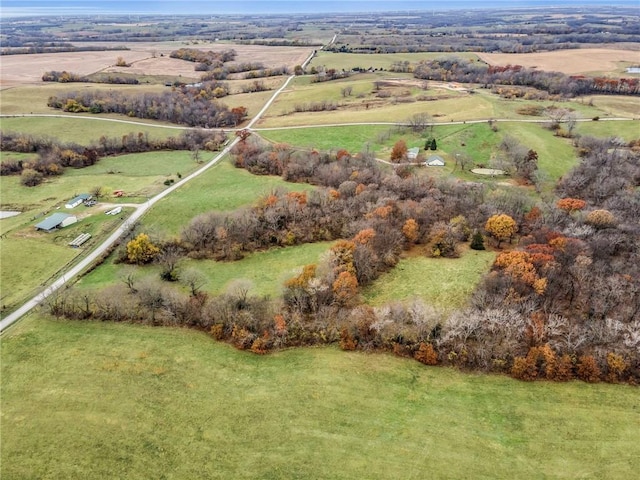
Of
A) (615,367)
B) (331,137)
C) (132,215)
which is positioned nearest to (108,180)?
(132,215)

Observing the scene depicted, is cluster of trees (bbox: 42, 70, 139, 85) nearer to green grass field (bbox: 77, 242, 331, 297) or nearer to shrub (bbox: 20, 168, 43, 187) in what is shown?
shrub (bbox: 20, 168, 43, 187)

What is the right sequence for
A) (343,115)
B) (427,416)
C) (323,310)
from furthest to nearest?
(343,115) → (323,310) → (427,416)

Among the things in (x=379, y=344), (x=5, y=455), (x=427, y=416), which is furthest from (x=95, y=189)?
(x=427, y=416)

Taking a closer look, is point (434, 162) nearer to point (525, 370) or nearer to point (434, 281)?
point (434, 281)

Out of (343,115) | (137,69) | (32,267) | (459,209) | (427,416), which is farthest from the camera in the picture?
(137,69)

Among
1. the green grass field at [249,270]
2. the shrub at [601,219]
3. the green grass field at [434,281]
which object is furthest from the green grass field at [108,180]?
the shrub at [601,219]

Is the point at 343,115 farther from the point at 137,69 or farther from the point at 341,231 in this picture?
the point at 137,69

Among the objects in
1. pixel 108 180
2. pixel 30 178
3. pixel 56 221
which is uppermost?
pixel 30 178

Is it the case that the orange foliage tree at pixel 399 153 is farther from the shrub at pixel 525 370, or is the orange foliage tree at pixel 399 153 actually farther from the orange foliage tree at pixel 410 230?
the shrub at pixel 525 370
